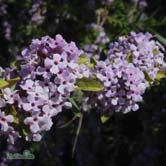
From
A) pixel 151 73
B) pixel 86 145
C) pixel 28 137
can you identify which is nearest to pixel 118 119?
pixel 86 145

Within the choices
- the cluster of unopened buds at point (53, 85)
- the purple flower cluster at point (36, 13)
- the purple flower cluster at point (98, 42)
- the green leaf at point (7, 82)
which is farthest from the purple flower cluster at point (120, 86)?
the purple flower cluster at point (36, 13)

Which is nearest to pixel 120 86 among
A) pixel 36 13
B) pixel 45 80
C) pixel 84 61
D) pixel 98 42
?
pixel 84 61

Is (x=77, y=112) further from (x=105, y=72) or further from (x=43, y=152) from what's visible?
(x=43, y=152)

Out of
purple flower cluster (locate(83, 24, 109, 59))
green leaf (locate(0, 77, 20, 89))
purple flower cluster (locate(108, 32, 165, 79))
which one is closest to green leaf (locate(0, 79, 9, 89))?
green leaf (locate(0, 77, 20, 89))

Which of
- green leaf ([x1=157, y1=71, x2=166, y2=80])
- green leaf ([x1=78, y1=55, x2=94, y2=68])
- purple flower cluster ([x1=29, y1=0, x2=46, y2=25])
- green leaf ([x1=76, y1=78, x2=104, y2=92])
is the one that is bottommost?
purple flower cluster ([x1=29, y1=0, x2=46, y2=25])

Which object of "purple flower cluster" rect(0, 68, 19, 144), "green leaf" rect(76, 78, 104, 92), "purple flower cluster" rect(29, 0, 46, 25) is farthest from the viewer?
"purple flower cluster" rect(29, 0, 46, 25)

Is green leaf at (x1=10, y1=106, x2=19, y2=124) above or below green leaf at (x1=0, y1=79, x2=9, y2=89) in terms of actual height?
below

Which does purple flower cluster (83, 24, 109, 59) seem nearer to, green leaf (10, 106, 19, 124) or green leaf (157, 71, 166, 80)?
green leaf (157, 71, 166, 80)
